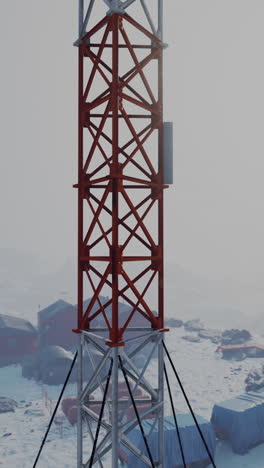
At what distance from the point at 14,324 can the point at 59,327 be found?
4.71 m

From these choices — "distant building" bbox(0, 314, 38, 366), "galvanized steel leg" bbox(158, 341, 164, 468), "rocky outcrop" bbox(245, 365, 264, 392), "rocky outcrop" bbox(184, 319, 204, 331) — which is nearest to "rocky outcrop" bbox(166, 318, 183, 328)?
"rocky outcrop" bbox(184, 319, 204, 331)

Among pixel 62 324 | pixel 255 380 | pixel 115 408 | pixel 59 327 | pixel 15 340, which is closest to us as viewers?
pixel 115 408

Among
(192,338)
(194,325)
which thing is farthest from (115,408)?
(194,325)

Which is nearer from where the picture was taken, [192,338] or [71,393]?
[71,393]

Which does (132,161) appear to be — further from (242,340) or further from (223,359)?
(242,340)

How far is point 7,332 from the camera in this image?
4022cm

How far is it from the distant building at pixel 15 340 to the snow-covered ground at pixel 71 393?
4.86 feet

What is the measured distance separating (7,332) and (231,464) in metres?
26.4

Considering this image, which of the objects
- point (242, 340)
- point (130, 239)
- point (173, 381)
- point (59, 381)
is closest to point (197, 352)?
point (242, 340)

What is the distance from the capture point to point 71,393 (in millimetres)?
30734

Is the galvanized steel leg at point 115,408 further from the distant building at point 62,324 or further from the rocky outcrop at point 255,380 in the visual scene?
the distant building at point 62,324

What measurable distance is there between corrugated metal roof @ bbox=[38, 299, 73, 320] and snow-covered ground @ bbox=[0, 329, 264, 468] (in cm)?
651

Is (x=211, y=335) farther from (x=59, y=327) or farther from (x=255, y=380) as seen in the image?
(x=59, y=327)

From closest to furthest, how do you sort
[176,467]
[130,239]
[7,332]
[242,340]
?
[130,239]
[176,467]
[7,332]
[242,340]
